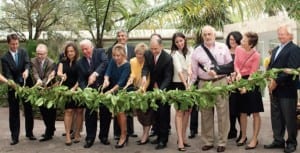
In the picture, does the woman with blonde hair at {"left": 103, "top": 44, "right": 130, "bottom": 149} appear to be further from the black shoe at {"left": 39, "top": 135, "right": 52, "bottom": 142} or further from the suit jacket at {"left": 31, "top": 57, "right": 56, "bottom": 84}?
the black shoe at {"left": 39, "top": 135, "right": 52, "bottom": 142}

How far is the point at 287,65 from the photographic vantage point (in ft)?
22.2

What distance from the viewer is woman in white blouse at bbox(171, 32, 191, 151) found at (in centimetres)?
724

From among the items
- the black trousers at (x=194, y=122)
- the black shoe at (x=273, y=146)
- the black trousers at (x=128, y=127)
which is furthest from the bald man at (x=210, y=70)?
the black trousers at (x=128, y=127)

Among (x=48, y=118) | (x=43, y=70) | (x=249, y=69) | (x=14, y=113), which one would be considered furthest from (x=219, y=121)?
(x=14, y=113)

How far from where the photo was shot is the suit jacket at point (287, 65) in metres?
6.72

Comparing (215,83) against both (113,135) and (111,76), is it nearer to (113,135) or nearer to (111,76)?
(111,76)

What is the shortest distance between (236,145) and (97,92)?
2383 mm

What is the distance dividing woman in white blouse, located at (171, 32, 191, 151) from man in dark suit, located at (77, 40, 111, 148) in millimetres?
1161

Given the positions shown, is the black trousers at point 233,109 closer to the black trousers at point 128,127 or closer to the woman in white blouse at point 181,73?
the woman in white blouse at point 181,73

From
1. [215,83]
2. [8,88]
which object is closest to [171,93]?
[215,83]

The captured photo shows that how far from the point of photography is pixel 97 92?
6926 mm

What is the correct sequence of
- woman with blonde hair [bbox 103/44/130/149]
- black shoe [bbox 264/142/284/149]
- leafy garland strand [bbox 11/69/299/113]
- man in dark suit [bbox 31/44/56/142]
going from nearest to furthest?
leafy garland strand [bbox 11/69/299/113] → black shoe [bbox 264/142/284/149] → woman with blonde hair [bbox 103/44/130/149] → man in dark suit [bbox 31/44/56/142]

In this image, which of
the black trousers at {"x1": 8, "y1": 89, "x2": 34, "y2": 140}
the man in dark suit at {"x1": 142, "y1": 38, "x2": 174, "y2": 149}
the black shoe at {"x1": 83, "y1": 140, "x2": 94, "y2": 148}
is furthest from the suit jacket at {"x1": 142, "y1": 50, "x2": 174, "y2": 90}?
→ the black trousers at {"x1": 8, "y1": 89, "x2": 34, "y2": 140}

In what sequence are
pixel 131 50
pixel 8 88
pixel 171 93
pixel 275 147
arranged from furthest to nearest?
pixel 131 50 → pixel 8 88 → pixel 275 147 → pixel 171 93
